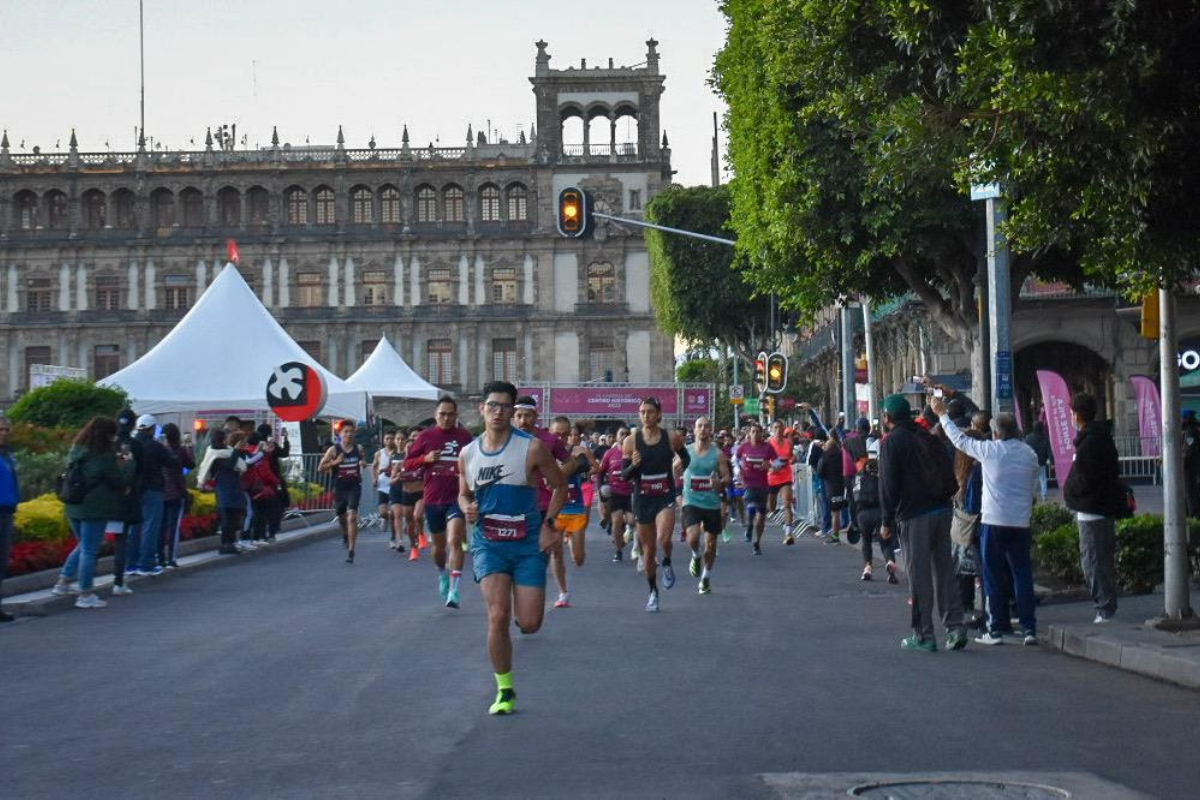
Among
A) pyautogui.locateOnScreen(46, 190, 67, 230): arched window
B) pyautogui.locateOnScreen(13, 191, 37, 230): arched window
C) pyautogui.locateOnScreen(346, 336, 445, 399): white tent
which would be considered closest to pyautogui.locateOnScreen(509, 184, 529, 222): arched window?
pyautogui.locateOnScreen(46, 190, 67, 230): arched window

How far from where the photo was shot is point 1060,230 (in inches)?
464

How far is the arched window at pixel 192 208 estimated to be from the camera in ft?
281

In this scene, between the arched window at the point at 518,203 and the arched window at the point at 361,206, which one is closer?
the arched window at the point at 518,203

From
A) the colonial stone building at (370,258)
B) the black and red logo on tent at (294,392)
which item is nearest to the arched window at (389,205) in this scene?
the colonial stone building at (370,258)

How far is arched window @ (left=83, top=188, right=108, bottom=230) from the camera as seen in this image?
85.7 meters

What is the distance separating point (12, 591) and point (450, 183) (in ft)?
229

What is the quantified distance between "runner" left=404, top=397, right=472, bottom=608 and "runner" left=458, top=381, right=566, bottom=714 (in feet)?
18.8

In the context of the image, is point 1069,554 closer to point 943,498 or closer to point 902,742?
point 943,498

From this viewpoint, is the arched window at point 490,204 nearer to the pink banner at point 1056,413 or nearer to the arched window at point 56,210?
the arched window at point 56,210

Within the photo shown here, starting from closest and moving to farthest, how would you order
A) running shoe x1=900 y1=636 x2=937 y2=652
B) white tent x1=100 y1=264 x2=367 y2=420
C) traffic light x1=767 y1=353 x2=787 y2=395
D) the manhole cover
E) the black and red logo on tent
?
the manhole cover, running shoe x1=900 y1=636 x2=937 y2=652, the black and red logo on tent, white tent x1=100 y1=264 x2=367 y2=420, traffic light x1=767 y1=353 x2=787 y2=395

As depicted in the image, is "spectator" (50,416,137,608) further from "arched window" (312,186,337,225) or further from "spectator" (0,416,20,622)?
"arched window" (312,186,337,225)

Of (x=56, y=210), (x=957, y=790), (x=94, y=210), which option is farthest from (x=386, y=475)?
(x=56, y=210)

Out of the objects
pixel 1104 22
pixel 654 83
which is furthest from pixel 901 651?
pixel 654 83

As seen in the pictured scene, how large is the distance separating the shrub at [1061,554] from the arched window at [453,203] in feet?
232
